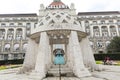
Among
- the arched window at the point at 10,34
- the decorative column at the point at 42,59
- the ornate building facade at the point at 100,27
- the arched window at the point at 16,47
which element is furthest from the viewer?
the arched window at the point at 10,34

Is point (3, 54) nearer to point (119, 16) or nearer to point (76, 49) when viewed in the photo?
point (76, 49)

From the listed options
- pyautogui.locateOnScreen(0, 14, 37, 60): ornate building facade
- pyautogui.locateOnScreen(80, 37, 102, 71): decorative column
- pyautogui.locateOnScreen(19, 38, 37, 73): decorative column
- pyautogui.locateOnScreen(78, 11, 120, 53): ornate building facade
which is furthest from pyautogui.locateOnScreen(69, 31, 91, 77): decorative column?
pyautogui.locateOnScreen(78, 11, 120, 53): ornate building facade

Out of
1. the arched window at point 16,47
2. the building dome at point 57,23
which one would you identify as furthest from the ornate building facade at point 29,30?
the building dome at point 57,23

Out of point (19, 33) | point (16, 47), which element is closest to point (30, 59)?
point (16, 47)

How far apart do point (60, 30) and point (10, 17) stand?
300 ft

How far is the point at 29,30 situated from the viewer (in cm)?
→ 8650

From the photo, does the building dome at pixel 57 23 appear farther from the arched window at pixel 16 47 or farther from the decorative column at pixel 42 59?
the arched window at pixel 16 47

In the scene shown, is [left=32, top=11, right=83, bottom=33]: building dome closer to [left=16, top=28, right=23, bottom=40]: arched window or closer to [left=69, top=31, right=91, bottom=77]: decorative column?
[left=69, top=31, right=91, bottom=77]: decorative column

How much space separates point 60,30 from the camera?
13.0m

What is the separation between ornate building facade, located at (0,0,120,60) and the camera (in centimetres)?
7223

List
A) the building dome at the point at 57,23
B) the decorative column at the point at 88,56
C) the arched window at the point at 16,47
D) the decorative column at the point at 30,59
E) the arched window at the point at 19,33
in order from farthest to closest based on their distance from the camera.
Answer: the arched window at the point at 19,33, the arched window at the point at 16,47, the decorative column at the point at 88,56, the decorative column at the point at 30,59, the building dome at the point at 57,23

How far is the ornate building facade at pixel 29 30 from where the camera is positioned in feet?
237

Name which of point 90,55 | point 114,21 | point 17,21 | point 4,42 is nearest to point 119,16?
point 114,21

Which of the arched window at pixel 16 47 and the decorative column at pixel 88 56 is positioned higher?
the arched window at pixel 16 47
